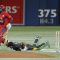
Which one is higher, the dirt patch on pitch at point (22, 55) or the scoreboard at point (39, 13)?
the scoreboard at point (39, 13)

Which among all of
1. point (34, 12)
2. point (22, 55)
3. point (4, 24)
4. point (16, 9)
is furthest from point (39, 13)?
point (22, 55)

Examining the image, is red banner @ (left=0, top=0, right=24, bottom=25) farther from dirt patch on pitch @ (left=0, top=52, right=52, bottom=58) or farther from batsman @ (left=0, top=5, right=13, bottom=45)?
dirt patch on pitch @ (left=0, top=52, right=52, bottom=58)

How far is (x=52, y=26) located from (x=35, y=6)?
2.19 feet

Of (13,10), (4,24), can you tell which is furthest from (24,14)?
(4,24)

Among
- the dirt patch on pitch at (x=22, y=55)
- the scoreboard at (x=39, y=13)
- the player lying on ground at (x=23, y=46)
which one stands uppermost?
the scoreboard at (x=39, y=13)

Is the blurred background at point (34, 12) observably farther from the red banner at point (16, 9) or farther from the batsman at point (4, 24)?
the batsman at point (4, 24)

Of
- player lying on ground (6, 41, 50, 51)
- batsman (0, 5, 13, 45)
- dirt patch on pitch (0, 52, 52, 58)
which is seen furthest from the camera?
batsman (0, 5, 13, 45)

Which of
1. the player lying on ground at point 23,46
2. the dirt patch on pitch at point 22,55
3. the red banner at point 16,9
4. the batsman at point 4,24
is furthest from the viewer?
the red banner at point 16,9

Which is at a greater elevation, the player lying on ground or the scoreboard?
the scoreboard

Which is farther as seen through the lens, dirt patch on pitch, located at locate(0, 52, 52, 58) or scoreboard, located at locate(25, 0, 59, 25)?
scoreboard, located at locate(25, 0, 59, 25)

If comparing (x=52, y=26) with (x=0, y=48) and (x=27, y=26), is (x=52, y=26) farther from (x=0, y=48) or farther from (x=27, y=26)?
(x=0, y=48)

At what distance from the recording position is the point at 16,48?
18.0 feet

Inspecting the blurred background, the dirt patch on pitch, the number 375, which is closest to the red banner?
the blurred background

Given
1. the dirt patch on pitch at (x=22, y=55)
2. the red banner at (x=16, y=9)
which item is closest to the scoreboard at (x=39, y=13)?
the red banner at (x=16, y=9)
